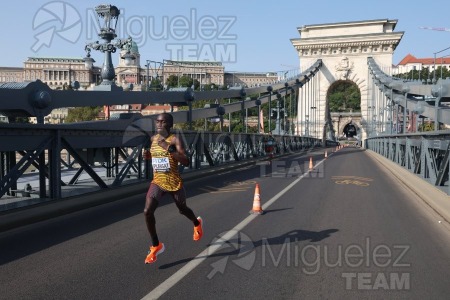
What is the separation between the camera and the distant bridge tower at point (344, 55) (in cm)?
7906

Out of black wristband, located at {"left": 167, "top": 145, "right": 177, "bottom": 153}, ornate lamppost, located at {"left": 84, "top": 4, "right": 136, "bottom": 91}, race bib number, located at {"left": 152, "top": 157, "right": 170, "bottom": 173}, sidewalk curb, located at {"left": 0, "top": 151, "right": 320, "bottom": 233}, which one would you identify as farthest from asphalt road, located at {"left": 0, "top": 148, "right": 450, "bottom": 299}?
ornate lamppost, located at {"left": 84, "top": 4, "right": 136, "bottom": 91}

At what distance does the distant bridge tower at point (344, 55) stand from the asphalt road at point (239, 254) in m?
70.1

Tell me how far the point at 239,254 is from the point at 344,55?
3136 inches

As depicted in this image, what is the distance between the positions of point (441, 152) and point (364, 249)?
785cm

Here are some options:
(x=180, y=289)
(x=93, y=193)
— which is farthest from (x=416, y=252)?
(x=93, y=193)

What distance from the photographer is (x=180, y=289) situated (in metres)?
5.06

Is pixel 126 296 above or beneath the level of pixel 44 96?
beneath

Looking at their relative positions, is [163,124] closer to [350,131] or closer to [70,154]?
[70,154]

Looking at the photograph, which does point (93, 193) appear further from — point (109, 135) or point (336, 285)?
point (336, 285)
